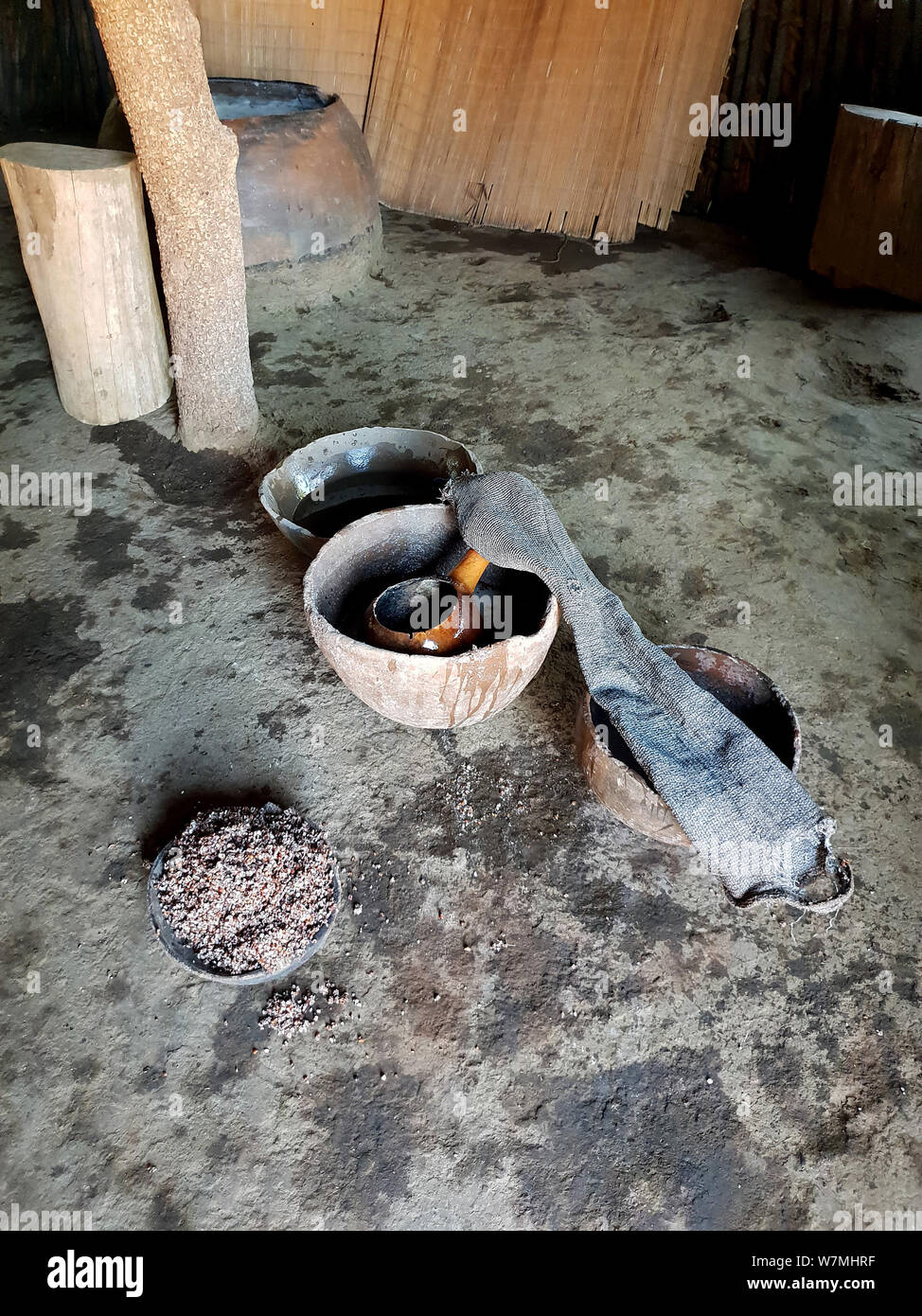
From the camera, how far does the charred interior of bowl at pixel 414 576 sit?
105 inches

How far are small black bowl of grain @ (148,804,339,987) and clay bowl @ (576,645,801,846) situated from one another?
2.47 ft

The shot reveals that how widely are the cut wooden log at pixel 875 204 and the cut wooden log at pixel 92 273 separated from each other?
139 inches

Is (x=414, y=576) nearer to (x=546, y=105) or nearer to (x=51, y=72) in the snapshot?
(x=546, y=105)

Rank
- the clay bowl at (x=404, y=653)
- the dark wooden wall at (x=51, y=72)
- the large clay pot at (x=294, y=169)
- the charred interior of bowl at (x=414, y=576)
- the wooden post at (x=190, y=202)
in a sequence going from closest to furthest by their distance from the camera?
1. the clay bowl at (x=404, y=653)
2. the charred interior of bowl at (x=414, y=576)
3. the wooden post at (x=190, y=202)
4. the large clay pot at (x=294, y=169)
5. the dark wooden wall at (x=51, y=72)

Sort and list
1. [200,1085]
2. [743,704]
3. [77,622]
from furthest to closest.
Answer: [77,622]
[743,704]
[200,1085]

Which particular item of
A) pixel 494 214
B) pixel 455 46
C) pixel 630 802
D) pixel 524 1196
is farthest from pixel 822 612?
pixel 455 46

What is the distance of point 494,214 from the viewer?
5688 mm

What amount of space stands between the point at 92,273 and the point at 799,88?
440cm

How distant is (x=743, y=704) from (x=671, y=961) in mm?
720

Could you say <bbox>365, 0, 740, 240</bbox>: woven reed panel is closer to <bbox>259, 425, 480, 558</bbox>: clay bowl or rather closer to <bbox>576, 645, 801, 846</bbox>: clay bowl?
<bbox>259, 425, 480, 558</bbox>: clay bowl

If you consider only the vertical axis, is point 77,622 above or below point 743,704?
below

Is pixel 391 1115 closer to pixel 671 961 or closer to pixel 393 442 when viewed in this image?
pixel 671 961

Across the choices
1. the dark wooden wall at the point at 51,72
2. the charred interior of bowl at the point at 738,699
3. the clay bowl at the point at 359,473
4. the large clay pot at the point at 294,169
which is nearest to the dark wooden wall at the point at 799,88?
the large clay pot at the point at 294,169

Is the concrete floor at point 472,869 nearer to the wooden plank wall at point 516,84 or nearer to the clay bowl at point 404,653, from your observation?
the clay bowl at point 404,653
